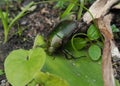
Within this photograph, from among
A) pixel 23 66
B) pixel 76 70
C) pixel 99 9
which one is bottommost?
pixel 76 70

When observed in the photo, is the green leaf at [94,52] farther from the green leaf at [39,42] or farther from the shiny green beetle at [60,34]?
the green leaf at [39,42]

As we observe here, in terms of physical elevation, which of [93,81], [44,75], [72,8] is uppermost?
[72,8]

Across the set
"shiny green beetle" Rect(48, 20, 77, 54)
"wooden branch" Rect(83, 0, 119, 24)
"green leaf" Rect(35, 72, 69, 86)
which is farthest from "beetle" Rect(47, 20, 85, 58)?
"green leaf" Rect(35, 72, 69, 86)

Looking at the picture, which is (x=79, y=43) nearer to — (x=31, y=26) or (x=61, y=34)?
(x=61, y=34)

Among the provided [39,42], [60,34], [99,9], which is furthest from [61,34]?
[99,9]

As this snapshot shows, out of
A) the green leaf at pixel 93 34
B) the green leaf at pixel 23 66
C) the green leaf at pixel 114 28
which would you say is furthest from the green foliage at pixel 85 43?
the green leaf at pixel 23 66

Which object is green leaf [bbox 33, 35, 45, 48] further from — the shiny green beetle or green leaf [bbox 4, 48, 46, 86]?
green leaf [bbox 4, 48, 46, 86]

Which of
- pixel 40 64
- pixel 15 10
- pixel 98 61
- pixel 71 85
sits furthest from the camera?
pixel 15 10

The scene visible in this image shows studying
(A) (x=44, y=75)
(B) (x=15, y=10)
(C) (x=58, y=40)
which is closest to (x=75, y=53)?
(C) (x=58, y=40)

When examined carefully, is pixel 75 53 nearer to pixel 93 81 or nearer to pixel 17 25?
pixel 93 81
